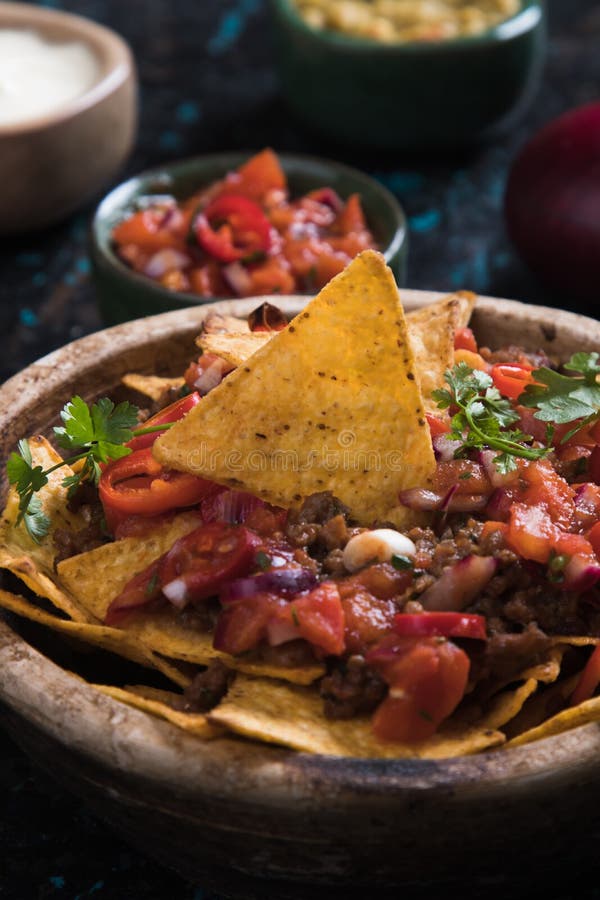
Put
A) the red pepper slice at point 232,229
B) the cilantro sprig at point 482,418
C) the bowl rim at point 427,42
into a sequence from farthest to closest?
the bowl rim at point 427,42 < the red pepper slice at point 232,229 < the cilantro sprig at point 482,418

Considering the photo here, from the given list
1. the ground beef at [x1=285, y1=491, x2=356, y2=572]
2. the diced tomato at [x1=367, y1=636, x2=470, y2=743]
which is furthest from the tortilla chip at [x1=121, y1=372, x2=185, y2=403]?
the diced tomato at [x1=367, y1=636, x2=470, y2=743]

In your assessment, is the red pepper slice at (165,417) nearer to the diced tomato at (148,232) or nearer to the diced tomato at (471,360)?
the diced tomato at (471,360)

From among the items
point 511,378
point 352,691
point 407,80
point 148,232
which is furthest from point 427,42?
point 352,691

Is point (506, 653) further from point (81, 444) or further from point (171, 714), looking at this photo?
point (81, 444)

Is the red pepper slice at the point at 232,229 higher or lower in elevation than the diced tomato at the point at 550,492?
lower

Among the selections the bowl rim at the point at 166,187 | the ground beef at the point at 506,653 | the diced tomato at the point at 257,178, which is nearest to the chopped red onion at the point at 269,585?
the ground beef at the point at 506,653

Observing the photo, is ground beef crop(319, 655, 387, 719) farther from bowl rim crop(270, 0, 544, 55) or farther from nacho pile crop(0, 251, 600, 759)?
bowl rim crop(270, 0, 544, 55)

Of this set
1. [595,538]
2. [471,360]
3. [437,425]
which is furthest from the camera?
[471,360]

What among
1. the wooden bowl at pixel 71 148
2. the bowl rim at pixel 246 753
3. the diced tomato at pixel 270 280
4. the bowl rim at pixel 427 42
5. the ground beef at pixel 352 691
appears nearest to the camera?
the bowl rim at pixel 246 753
